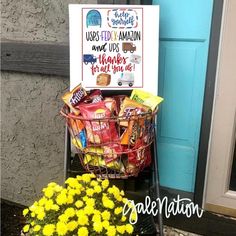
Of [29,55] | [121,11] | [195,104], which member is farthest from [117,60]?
[29,55]

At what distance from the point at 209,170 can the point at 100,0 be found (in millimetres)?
1299

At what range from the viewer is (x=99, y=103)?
164 centimetres

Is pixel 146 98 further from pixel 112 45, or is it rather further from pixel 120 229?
pixel 120 229

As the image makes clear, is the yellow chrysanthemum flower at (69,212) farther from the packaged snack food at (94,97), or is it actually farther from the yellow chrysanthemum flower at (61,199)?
the packaged snack food at (94,97)

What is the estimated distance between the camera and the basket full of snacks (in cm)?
158

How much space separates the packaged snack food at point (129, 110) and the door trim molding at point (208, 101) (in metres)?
0.65

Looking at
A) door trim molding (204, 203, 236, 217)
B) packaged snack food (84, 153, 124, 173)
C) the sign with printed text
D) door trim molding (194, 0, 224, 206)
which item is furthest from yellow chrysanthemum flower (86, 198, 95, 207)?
door trim molding (204, 203, 236, 217)

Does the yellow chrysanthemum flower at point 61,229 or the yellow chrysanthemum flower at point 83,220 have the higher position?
the yellow chrysanthemum flower at point 83,220

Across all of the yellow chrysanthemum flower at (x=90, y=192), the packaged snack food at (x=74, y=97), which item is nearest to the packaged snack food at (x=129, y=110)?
the packaged snack food at (x=74, y=97)

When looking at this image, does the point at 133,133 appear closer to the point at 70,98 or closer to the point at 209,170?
the point at 70,98

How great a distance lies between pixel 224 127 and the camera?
2.11 meters

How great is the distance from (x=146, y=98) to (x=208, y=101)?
0.60 m

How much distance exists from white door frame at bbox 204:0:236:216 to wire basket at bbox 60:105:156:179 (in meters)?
0.62

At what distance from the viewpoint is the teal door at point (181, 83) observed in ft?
6.87
